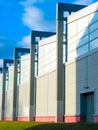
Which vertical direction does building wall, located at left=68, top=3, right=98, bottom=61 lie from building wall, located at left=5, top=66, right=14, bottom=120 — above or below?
above

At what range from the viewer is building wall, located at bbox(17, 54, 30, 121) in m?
77.6

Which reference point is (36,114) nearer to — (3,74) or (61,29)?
(61,29)

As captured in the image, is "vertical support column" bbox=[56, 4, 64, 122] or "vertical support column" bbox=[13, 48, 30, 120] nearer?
"vertical support column" bbox=[56, 4, 64, 122]

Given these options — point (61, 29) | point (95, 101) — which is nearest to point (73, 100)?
point (95, 101)

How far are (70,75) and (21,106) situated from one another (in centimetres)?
3144

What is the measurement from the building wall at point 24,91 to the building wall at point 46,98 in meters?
6.78

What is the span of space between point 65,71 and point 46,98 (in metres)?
10.7

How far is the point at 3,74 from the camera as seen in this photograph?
325ft

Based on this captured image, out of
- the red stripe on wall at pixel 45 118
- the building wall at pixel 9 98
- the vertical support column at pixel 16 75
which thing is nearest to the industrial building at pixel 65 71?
the red stripe on wall at pixel 45 118

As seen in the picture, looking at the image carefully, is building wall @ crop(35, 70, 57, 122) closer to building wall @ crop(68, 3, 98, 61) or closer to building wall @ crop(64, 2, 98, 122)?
building wall @ crop(64, 2, 98, 122)

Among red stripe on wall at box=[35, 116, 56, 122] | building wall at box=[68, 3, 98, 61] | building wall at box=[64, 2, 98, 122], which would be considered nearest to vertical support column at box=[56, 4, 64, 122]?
building wall at box=[64, 2, 98, 122]

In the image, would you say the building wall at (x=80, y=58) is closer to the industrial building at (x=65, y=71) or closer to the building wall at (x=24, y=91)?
the industrial building at (x=65, y=71)

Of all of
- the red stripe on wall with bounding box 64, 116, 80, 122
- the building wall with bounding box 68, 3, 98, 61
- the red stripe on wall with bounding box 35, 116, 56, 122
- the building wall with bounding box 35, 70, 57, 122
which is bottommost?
the red stripe on wall with bounding box 35, 116, 56, 122

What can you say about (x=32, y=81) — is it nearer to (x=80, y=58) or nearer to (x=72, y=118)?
(x=72, y=118)
